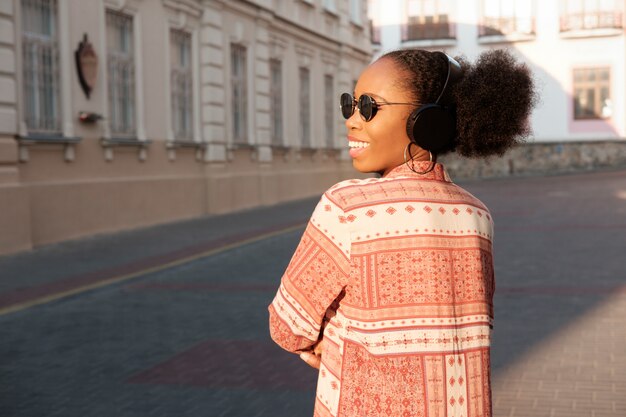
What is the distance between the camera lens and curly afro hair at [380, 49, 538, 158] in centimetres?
191

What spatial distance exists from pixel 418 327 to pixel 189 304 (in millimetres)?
6840

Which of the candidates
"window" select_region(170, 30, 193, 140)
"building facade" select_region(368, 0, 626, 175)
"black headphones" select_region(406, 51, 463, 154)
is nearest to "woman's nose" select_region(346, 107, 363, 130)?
"black headphones" select_region(406, 51, 463, 154)

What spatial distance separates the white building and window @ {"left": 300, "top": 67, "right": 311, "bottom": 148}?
49.6 feet

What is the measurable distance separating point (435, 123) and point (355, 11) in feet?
98.5

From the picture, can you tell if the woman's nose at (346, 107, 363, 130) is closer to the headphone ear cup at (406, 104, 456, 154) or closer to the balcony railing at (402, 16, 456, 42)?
the headphone ear cup at (406, 104, 456, 154)

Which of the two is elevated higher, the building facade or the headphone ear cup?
the building facade

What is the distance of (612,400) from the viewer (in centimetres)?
512

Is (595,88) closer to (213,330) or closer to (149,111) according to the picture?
(149,111)

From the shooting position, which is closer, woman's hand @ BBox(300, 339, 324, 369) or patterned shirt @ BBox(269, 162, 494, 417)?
patterned shirt @ BBox(269, 162, 494, 417)

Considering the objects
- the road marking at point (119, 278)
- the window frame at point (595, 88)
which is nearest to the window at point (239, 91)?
the road marking at point (119, 278)

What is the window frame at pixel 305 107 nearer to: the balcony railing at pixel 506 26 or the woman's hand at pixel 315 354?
the balcony railing at pixel 506 26

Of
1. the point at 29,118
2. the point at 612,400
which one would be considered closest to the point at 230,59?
the point at 29,118

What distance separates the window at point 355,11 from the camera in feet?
101

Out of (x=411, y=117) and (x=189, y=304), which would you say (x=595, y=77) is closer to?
(x=189, y=304)
